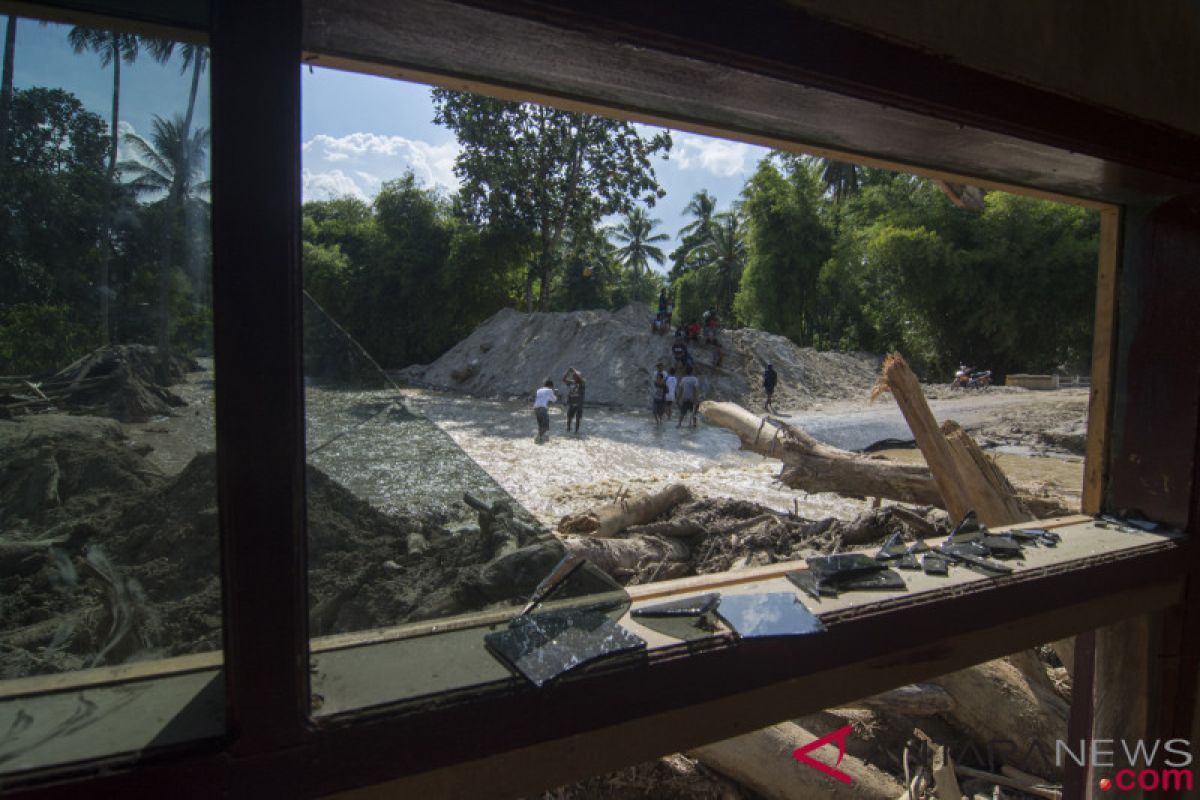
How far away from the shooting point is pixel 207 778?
2.82 feet

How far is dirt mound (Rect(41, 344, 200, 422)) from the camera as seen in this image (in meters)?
1.09

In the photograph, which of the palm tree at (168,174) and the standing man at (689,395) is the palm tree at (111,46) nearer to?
the palm tree at (168,174)

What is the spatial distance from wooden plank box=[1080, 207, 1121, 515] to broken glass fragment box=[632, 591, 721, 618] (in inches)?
64.1

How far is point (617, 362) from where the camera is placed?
2084 cm

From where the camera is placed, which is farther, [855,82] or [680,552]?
[680,552]

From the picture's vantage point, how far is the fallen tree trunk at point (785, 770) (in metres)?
3.10

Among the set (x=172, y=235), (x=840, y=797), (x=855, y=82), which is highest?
(x=855, y=82)

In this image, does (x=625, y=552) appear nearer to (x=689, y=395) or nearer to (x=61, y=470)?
(x=61, y=470)

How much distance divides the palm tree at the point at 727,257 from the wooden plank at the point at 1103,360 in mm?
36803

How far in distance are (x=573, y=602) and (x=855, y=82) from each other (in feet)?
4.07

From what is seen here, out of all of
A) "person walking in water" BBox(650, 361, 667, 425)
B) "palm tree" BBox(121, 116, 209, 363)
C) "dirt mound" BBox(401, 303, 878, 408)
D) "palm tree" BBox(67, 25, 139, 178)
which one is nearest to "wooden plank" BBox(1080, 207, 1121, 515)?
"palm tree" BBox(121, 116, 209, 363)

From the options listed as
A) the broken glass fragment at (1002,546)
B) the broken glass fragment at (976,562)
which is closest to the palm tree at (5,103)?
the broken glass fragment at (976,562)

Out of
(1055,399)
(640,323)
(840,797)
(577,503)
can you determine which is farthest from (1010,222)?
(840,797)

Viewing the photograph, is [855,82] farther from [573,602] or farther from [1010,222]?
[1010,222]
